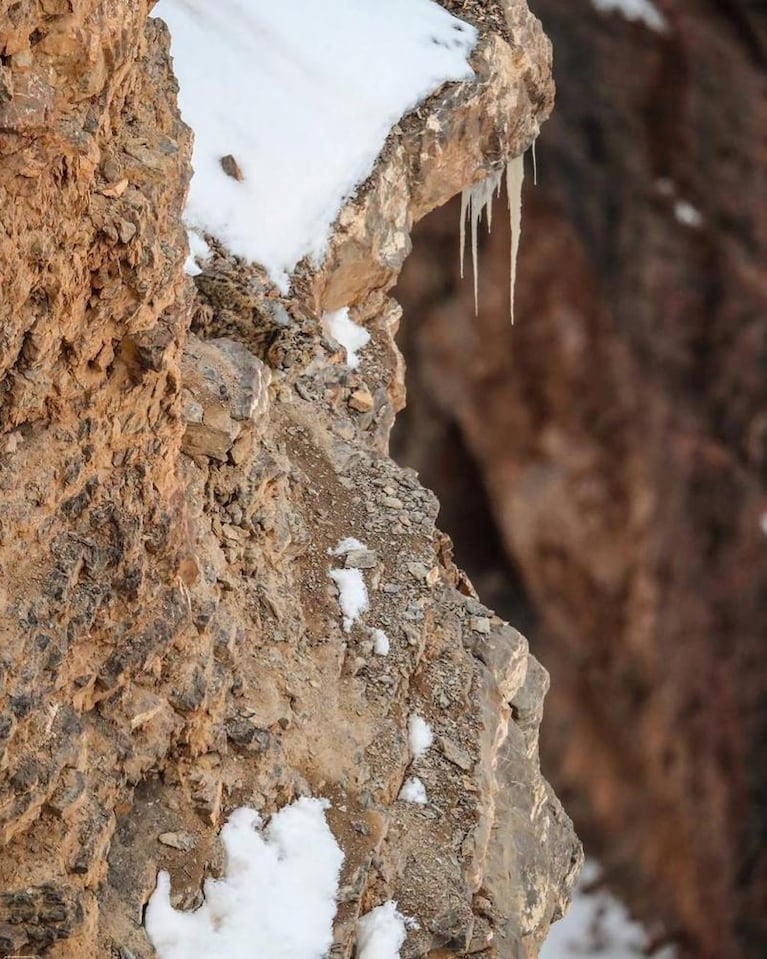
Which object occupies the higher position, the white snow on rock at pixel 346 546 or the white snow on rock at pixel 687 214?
the white snow on rock at pixel 346 546

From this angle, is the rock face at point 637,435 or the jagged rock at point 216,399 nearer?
the jagged rock at point 216,399

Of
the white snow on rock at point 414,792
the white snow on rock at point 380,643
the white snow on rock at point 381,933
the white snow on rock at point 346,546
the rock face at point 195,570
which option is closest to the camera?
the rock face at point 195,570

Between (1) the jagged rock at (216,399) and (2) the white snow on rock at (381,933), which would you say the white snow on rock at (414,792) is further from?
(1) the jagged rock at (216,399)

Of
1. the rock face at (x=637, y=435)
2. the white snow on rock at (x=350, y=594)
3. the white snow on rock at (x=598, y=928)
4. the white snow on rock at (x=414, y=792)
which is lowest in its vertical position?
the white snow on rock at (x=598, y=928)

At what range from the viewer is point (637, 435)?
15312 millimetres

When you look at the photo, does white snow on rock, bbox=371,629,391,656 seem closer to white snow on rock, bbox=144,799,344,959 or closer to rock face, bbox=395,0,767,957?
white snow on rock, bbox=144,799,344,959

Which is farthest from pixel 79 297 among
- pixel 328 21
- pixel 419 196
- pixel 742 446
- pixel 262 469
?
pixel 742 446

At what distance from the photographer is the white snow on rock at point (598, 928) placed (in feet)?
51.0

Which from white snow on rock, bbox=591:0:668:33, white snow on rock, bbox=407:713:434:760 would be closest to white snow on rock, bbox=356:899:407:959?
white snow on rock, bbox=407:713:434:760

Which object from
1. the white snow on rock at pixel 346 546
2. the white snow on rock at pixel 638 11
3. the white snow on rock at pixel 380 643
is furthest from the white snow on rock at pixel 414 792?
the white snow on rock at pixel 638 11

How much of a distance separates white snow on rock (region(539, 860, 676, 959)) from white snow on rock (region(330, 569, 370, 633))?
10678 mm

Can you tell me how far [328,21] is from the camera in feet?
26.1

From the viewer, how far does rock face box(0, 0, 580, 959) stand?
4023 mm

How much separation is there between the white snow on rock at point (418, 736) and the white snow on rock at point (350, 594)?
54 cm
